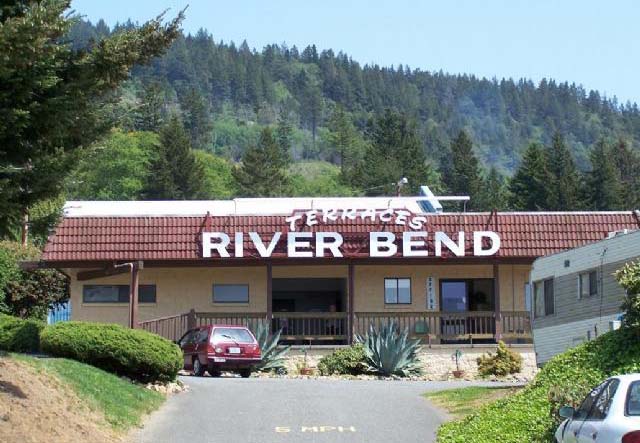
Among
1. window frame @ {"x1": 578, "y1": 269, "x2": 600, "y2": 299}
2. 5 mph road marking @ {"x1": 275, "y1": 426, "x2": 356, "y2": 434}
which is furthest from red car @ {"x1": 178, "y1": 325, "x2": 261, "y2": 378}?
5 mph road marking @ {"x1": 275, "y1": 426, "x2": 356, "y2": 434}

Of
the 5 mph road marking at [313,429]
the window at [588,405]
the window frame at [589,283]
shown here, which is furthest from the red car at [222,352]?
the window at [588,405]

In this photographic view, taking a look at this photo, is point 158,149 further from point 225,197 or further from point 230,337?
point 230,337

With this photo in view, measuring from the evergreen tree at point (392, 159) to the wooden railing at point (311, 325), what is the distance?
2428 inches

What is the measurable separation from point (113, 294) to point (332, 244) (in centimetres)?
792

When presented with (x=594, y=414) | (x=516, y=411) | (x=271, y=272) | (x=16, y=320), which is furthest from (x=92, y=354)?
(x=271, y=272)

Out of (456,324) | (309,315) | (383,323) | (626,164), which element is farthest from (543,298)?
(626,164)

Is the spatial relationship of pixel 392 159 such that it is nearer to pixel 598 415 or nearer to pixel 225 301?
pixel 225 301

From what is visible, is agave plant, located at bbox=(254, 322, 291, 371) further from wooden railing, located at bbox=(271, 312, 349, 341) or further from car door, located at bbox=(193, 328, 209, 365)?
wooden railing, located at bbox=(271, 312, 349, 341)

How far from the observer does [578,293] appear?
2553cm

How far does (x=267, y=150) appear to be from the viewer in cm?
11006

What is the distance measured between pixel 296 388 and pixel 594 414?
13961 millimetres

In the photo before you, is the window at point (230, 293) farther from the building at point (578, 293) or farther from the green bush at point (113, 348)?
the green bush at point (113, 348)

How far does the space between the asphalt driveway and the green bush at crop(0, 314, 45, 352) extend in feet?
11.5

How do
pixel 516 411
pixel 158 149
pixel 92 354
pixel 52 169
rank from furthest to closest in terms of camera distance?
1. pixel 158 149
2. pixel 92 354
3. pixel 516 411
4. pixel 52 169
